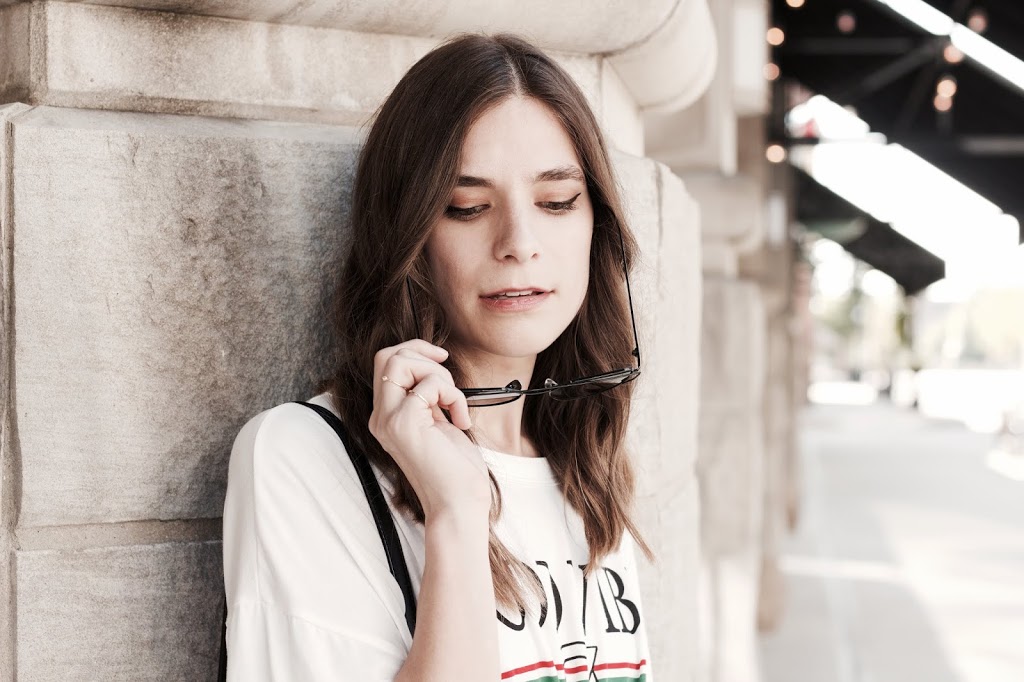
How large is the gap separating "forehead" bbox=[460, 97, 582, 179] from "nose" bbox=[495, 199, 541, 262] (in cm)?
5

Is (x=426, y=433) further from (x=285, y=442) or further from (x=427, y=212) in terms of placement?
(x=427, y=212)

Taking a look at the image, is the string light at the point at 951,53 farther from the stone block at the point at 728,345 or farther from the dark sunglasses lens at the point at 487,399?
the dark sunglasses lens at the point at 487,399

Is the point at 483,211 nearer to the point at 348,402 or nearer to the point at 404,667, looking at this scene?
the point at 348,402

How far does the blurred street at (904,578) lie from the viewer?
6.58m

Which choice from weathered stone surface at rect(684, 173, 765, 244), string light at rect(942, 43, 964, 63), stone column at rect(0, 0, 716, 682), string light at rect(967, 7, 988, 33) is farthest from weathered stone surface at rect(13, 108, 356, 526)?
string light at rect(942, 43, 964, 63)

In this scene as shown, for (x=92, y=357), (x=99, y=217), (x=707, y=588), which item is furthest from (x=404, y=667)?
(x=707, y=588)

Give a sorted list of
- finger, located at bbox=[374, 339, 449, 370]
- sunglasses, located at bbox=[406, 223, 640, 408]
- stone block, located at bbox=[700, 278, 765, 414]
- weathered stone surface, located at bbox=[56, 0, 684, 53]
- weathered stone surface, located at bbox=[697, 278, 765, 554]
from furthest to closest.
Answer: weathered stone surface, located at bbox=[697, 278, 765, 554], stone block, located at bbox=[700, 278, 765, 414], weathered stone surface, located at bbox=[56, 0, 684, 53], sunglasses, located at bbox=[406, 223, 640, 408], finger, located at bbox=[374, 339, 449, 370]

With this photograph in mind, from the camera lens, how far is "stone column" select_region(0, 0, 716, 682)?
132cm

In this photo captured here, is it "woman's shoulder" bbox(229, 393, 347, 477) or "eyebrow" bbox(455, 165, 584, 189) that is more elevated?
"eyebrow" bbox(455, 165, 584, 189)

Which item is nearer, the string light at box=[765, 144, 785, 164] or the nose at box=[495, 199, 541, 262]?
the nose at box=[495, 199, 541, 262]

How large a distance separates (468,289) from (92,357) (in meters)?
0.49

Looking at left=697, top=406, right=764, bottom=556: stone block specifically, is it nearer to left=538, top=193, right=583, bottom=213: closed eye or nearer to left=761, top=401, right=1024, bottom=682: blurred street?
left=761, top=401, right=1024, bottom=682: blurred street

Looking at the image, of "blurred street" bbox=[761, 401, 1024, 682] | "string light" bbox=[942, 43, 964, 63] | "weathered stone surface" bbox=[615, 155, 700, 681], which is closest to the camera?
"weathered stone surface" bbox=[615, 155, 700, 681]

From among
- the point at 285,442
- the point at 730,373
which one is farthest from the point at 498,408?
the point at 730,373
